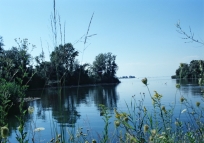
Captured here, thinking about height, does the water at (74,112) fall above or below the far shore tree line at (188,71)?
below

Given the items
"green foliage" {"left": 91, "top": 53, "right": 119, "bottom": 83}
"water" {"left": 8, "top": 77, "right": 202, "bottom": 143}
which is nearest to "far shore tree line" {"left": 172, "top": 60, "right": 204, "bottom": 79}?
"water" {"left": 8, "top": 77, "right": 202, "bottom": 143}

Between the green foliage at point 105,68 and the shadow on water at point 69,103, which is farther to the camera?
the green foliage at point 105,68

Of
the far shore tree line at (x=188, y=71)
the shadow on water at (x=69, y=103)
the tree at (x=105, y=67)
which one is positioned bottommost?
the shadow on water at (x=69, y=103)

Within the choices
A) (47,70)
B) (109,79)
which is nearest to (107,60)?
(109,79)

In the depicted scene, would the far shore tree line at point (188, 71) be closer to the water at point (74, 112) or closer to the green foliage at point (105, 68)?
the water at point (74, 112)

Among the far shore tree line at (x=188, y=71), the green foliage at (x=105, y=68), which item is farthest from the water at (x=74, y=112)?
the green foliage at (x=105, y=68)

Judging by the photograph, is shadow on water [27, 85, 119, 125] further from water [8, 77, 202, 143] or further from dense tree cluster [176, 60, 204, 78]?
dense tree cluster [176, 60, 204, 78]

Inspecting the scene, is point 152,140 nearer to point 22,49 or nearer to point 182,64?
point 182,64

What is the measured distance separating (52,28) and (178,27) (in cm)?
94

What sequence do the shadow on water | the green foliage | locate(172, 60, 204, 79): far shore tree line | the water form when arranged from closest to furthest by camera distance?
locate(172, 60, 204, 79): far shore tree line < the water < the shadow on water < the green foliage

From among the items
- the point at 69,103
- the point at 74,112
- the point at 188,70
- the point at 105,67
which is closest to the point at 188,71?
the point at 188,70

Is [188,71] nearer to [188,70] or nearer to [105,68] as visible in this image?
[188,70]

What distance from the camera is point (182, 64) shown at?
1.76m

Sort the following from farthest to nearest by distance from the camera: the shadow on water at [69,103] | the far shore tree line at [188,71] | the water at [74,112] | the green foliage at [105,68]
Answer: the green foliage at [105,68] < the shadow on water at [69,103] < the water at [74,112] < the far shore tree line at [188,71]
